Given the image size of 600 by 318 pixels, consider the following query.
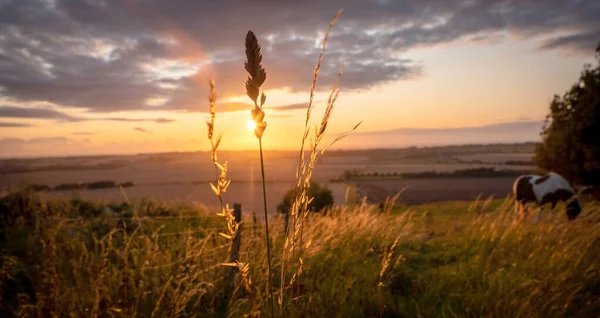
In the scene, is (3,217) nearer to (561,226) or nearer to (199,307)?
(199,307)

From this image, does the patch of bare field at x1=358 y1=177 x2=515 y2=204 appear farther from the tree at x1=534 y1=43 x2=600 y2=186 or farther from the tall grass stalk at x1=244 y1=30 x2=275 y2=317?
the tall grass stalk at x1=244 y1=30 x2=275 y2=317

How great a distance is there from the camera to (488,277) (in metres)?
4.46

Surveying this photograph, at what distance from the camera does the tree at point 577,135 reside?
16.8m

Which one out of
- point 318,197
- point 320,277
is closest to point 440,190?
point 318,197

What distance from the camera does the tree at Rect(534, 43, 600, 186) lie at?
16.8 meters

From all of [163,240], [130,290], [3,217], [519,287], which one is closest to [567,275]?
[519,287]

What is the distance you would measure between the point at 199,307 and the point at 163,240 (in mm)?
3887

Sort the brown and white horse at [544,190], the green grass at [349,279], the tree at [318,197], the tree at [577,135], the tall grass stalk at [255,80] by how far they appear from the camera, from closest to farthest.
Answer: the tall grass stalk at [255,80]
the green grass at [349,279]
the brown and white horse at [544,190]
the tree at [577,135]
the tree at [318,197]

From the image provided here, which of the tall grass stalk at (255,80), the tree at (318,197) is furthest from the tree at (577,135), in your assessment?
the tall grass stalk at (255,80)

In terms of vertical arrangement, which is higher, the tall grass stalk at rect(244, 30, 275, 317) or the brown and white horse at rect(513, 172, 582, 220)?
the tall grass stalk at rect(244, 30, 275, 317)

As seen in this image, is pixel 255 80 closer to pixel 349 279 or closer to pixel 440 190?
pixel 349 279

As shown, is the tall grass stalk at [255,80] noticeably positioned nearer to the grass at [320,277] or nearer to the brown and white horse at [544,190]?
the grass at [320,277]

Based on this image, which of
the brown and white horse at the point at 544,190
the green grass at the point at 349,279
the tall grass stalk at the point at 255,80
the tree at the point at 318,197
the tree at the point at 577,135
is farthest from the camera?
the tree at the point at 318,197

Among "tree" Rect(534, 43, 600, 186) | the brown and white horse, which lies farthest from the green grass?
"tree" Rect(534, 43, 600, 186)
